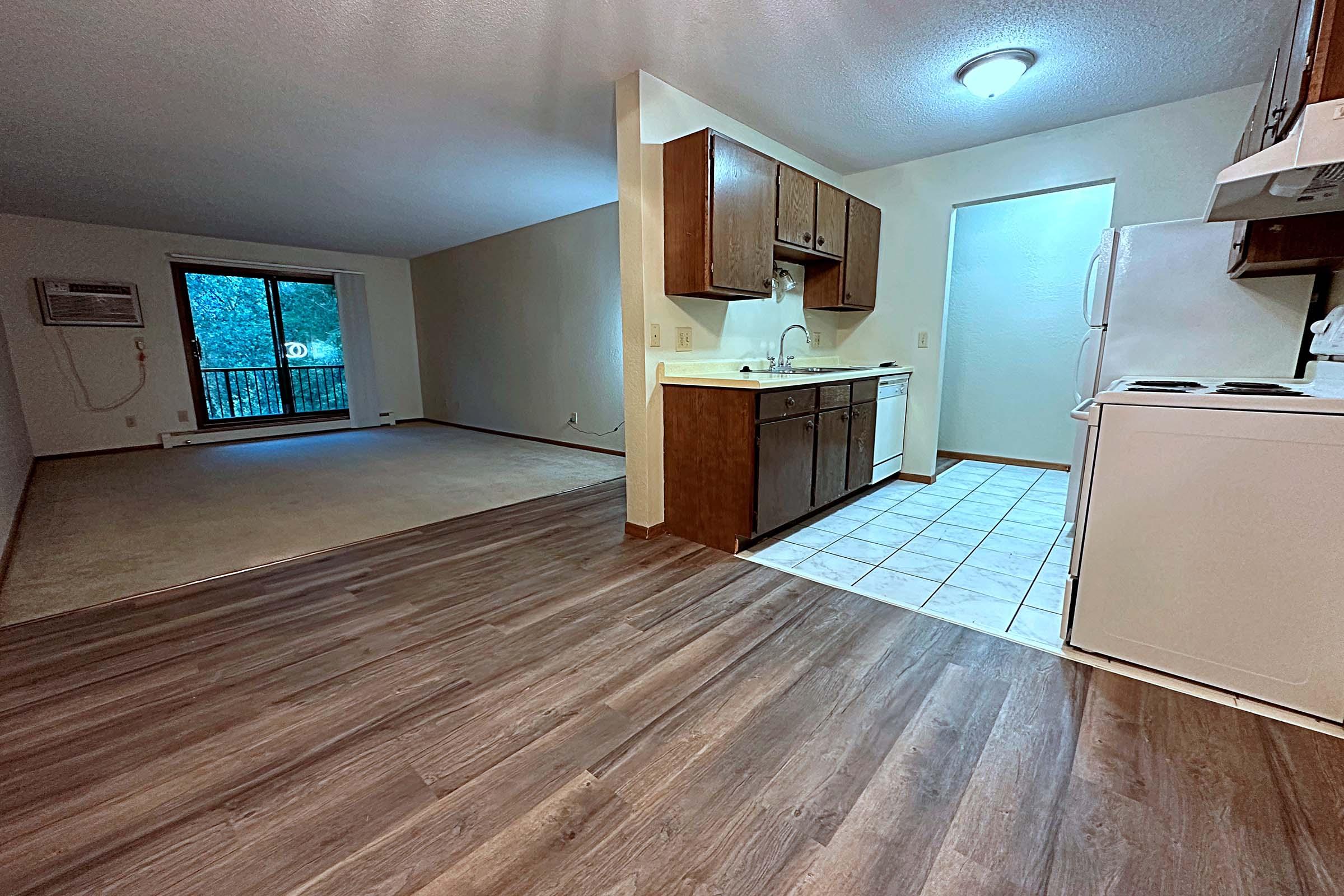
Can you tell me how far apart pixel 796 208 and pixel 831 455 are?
58.3 inches

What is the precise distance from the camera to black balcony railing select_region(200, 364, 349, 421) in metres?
6.32

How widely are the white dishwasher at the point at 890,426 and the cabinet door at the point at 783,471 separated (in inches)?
37.1

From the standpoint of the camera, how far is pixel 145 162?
11.4ft

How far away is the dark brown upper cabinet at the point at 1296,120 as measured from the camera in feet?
3.96

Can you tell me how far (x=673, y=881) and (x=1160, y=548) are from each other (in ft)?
5.60

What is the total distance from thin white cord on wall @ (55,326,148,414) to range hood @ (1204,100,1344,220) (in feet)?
27.2

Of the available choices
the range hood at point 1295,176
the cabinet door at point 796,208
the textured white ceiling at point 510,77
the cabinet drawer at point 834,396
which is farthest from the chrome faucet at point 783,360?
the range hood at point 1295,176

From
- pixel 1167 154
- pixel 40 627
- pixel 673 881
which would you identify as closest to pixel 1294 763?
A: pixel 673 881

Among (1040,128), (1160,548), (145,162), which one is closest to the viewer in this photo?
(1160,548)

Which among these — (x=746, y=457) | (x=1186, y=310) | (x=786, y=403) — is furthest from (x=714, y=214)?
(x=1186, y=310)

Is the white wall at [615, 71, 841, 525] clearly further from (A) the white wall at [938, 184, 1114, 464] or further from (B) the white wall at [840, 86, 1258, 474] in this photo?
(A) the white wall at [938, 184, 1114, 464]

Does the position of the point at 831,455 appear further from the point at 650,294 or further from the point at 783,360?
the point at 650,294

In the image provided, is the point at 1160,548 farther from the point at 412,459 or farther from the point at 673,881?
the point at 412,459

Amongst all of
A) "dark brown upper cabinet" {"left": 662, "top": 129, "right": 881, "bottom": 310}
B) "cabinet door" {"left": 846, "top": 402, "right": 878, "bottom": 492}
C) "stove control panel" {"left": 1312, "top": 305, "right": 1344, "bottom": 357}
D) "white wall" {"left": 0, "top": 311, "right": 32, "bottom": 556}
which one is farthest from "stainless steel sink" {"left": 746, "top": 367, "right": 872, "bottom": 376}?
"white wall" {"left": 0, "top": 311, "right": 32, "bottom": 556}
